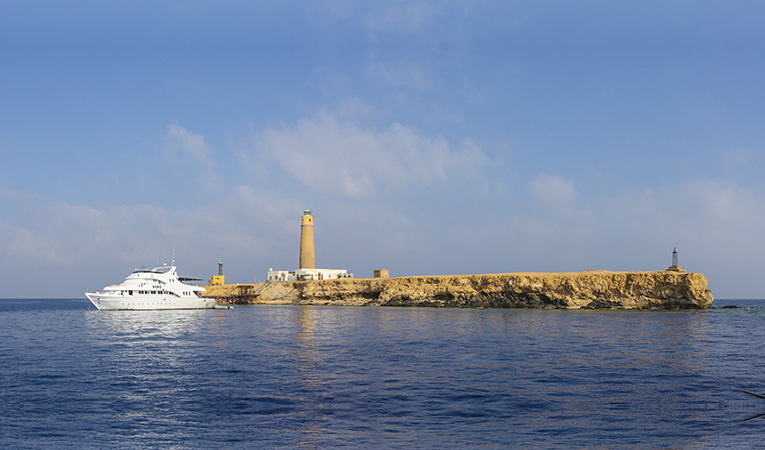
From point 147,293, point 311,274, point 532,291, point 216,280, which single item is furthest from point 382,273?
point 216,280

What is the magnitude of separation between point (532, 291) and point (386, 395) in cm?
6377

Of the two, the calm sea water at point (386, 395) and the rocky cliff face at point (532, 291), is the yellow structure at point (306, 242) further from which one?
the calm sea water at point (386, 395)

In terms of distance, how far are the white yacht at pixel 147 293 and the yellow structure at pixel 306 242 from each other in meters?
40.0

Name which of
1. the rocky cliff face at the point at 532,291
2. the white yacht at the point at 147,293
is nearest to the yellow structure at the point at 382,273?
the rocky cliff face at the point at 532,291

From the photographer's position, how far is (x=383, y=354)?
2483 centimetres

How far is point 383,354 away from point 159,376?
10.2m

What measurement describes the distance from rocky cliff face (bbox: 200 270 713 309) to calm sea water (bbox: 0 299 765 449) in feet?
140

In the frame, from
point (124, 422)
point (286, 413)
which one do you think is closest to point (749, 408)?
point (286, 413)

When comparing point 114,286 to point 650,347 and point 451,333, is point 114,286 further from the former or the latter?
point 650,347

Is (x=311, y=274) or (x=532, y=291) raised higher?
(x=311, y=274)

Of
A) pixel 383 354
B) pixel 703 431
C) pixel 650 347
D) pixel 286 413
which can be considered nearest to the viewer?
pixel 703 431

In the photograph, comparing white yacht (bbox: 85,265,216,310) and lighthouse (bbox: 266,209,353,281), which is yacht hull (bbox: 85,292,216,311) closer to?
white yacht (bbox: 85,265,216,310)

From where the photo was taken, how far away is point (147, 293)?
68.9 metres

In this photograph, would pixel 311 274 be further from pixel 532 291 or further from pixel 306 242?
pixel 532 291
